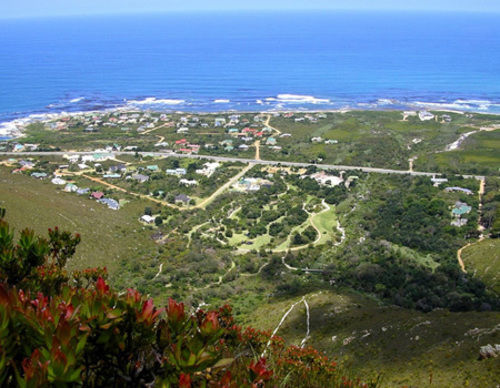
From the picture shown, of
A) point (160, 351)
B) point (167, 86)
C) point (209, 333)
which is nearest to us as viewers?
point (209, 333)

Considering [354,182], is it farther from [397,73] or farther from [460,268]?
[397,73]

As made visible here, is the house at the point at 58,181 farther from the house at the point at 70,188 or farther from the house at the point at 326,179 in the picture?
the house at the point at 326,179

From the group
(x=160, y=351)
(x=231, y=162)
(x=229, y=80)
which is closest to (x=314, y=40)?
(x=229, y=80)

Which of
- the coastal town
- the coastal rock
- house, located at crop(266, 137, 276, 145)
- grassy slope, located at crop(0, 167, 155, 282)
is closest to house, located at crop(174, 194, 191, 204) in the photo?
the coastal town

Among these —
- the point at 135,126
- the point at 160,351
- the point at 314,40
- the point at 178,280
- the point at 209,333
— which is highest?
the point at 314,40

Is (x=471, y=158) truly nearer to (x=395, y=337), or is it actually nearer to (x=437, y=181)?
(x=437, y=181)

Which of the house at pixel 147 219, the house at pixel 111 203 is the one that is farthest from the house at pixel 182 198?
the house at pixel 111 203

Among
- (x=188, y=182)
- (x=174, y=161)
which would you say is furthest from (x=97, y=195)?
(x=174, y=161)
